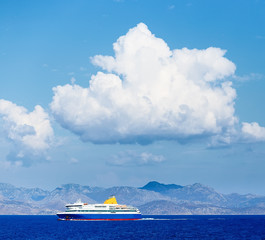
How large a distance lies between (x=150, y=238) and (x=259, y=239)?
150 feet

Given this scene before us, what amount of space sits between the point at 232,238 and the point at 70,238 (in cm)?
6850

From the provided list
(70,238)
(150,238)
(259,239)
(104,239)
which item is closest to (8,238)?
(70,238)

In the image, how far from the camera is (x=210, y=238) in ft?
594

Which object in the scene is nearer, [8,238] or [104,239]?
[104,239]

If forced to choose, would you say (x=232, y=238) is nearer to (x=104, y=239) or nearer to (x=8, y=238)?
(x=104, y=239)

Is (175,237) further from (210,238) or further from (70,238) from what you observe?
(70,238)

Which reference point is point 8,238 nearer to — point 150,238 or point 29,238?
point 29,238

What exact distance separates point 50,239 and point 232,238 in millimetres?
76502

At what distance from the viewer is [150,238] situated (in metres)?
179

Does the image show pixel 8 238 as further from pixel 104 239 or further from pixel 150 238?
pixel 150 238

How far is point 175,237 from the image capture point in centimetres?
18275

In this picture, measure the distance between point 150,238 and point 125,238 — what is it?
10.5 m

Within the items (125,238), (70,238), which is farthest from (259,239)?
(70,238)

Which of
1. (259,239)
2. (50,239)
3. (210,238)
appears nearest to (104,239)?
(50,239)
